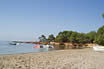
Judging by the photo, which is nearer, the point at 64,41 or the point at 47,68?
the point at 47,68

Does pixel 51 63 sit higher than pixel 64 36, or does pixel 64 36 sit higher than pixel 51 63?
pixel 64 36

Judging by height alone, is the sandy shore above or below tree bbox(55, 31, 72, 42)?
below

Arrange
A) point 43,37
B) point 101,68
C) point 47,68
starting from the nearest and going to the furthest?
point 47,68 < point 101,68 < point 43,37

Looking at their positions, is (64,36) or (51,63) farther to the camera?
(64,36)

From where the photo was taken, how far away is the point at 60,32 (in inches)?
3282

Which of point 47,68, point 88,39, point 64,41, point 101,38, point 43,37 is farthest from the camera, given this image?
point 43,37

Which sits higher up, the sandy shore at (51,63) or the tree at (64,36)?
the tree at (64,36)

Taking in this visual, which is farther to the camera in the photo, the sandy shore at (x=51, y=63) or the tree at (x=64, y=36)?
the tree at (x=64, y=36)

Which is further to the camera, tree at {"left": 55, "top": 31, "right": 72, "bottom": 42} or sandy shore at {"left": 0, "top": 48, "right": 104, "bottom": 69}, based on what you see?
tree at {"left": 55, "top": 31, "right": 72, "bottom": 42}

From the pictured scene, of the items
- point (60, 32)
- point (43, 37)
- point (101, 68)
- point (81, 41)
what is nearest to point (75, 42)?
point (81, 41)

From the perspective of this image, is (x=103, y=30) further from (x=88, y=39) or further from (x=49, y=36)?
(x=49, y=36)

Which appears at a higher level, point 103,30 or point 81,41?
point 103,30

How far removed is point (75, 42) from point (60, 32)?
16.9 m

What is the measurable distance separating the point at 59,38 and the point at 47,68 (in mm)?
71996
